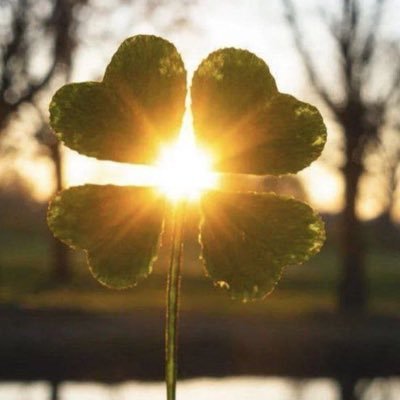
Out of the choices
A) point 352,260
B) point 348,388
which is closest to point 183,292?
point 352,260

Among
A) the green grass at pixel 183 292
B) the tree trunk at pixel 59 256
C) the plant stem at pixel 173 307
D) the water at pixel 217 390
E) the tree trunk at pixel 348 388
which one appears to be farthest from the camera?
the tree trunk at pixel 59 256

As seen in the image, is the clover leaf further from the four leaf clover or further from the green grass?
the green grass

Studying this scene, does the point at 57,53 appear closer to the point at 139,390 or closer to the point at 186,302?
the point at 186,302

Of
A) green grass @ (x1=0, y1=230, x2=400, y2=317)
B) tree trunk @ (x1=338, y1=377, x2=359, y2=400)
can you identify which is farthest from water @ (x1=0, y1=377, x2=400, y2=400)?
green grass @ (x1=0, y1=230, x2=400, y2=317)

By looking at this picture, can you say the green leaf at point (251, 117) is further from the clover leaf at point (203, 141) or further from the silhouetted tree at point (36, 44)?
the silhouetted tree at point (36, 44)

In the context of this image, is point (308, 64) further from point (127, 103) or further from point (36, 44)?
point (127, 103)

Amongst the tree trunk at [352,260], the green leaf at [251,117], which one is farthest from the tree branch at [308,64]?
the green leaf at [251,117]
